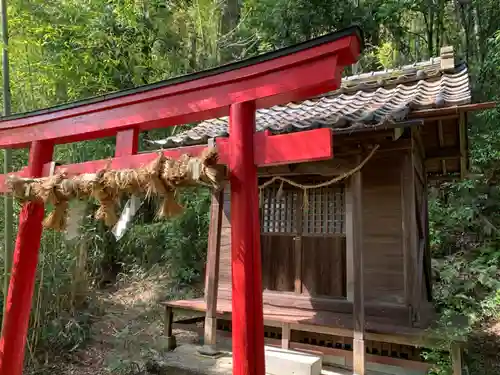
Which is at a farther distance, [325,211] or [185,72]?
[185,72]

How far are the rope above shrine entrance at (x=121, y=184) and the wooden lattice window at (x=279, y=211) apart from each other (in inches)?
118

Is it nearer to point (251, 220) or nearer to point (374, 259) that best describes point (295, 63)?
point (251, 220)

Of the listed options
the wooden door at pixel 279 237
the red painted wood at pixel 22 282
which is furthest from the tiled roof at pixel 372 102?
the red painted wood at pixel 22 282

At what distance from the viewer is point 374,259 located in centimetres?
563

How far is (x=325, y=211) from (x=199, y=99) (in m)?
3.13

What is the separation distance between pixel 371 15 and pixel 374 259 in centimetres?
1010

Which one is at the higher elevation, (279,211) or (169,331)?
(279,211)

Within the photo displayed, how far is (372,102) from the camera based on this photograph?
19.5ft

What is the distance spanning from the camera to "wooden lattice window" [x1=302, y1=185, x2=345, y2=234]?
229 inches

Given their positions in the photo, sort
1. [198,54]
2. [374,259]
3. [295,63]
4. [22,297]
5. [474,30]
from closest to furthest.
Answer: [295,63] → [22,297] → [374,259] → [198,54] → [474,30]

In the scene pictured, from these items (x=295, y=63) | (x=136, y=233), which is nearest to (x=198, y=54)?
(x=136, y=233)

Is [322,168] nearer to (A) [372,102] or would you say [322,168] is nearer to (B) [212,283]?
(A) [372,102]

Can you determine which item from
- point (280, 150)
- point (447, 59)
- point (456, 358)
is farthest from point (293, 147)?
Result: point (447, 59)

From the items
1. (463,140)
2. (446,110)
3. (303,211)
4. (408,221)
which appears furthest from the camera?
(463,140)
